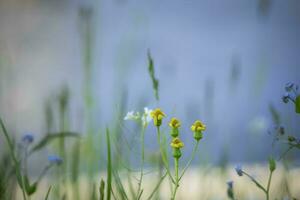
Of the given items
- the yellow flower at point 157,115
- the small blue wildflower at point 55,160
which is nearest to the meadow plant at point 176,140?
the yellow flower at point 157,115

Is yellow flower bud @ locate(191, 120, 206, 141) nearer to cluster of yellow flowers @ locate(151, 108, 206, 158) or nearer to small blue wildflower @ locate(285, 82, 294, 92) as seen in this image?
cluster of yellow flowers @ locate(151, 108, 206, 158)

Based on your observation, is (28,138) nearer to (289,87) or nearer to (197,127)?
(197,127)

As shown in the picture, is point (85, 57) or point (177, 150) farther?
point (85, 57)

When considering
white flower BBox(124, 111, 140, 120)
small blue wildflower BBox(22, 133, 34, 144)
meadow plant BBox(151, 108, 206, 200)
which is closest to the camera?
meadow plant BBox(151, 108, 206, 200)

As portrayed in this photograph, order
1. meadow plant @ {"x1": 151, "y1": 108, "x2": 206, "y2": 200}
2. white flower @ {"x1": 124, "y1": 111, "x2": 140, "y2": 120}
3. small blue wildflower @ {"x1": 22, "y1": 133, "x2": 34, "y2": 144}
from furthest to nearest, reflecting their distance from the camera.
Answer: small blue wildflower @ {"x1": 22, "y1": 133, "x2": 34, "y2": 144}, white flower @ {"x1": 124, "y1": 111, "x2": 140, "y2": 120}, meadow plant @ {"x1": 151, "y1": 108, "x2": 206, "y2": 200}

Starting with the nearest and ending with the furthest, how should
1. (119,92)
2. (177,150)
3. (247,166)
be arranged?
(177,150)
(119,92)
(247,166)

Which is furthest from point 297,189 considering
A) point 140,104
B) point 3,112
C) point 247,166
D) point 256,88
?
point 3,112

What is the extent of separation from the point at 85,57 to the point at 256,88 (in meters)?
0.41

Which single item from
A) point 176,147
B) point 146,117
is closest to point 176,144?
point 176,147

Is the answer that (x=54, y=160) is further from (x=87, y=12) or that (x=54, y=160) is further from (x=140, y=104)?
(x=87, y=12)

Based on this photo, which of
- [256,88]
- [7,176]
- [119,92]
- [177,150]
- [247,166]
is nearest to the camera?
[177,150]

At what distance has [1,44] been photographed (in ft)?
4.72

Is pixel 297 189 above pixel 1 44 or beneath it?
beneath

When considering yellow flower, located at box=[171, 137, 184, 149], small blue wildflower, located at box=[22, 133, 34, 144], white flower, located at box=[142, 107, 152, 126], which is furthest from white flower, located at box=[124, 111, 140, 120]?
small blue wildflower, located at box=[22, 133, 34, 144]
